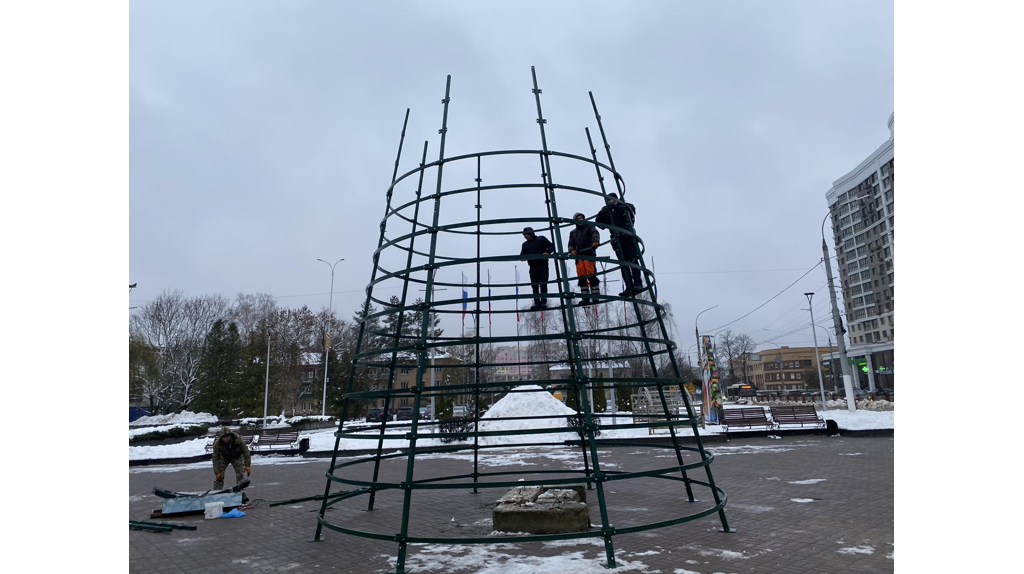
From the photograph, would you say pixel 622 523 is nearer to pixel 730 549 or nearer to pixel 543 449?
pixel 730 549

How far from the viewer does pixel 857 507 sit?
22.4 ft

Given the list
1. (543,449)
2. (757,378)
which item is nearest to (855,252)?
(757,378)

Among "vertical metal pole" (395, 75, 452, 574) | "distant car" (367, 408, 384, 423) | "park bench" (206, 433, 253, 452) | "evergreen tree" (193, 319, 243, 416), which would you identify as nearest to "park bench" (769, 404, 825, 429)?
"distant car" (367, 408, 384, 423)

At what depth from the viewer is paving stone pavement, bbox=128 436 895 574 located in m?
4.83

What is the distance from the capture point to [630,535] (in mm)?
5703

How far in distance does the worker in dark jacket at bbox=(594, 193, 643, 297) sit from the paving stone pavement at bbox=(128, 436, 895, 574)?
2.61m

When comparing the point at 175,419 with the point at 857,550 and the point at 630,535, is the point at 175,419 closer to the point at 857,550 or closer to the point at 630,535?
the point at 630,535

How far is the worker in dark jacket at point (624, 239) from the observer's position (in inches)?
235

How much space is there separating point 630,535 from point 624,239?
3318 millimetres

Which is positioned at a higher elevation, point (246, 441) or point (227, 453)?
point (227, 453)

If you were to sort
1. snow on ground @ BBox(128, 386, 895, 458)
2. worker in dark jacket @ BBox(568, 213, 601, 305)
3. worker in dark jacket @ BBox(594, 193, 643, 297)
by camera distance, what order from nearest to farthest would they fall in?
worker in dark jacket @ BBox(594, 193, 643, 297) < worker in dark jacket @ BBox(568, 213, 601, 305) < snow on ground @ BBox(128, 386, 895, 458)

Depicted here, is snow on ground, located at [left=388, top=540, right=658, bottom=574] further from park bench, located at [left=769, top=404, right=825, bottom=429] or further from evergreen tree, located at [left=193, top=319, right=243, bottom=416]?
evergreen tree, located at [left=193, top=319, right=243, bottom=416]

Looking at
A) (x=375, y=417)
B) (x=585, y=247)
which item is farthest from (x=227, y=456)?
(x=375, y=417)

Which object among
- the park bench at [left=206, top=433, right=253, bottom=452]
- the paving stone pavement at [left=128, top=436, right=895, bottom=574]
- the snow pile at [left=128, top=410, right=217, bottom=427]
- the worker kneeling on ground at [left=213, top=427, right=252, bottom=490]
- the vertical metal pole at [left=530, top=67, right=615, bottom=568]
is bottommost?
the snow pile at [left=128, top=410, right=217, bottom=427]
